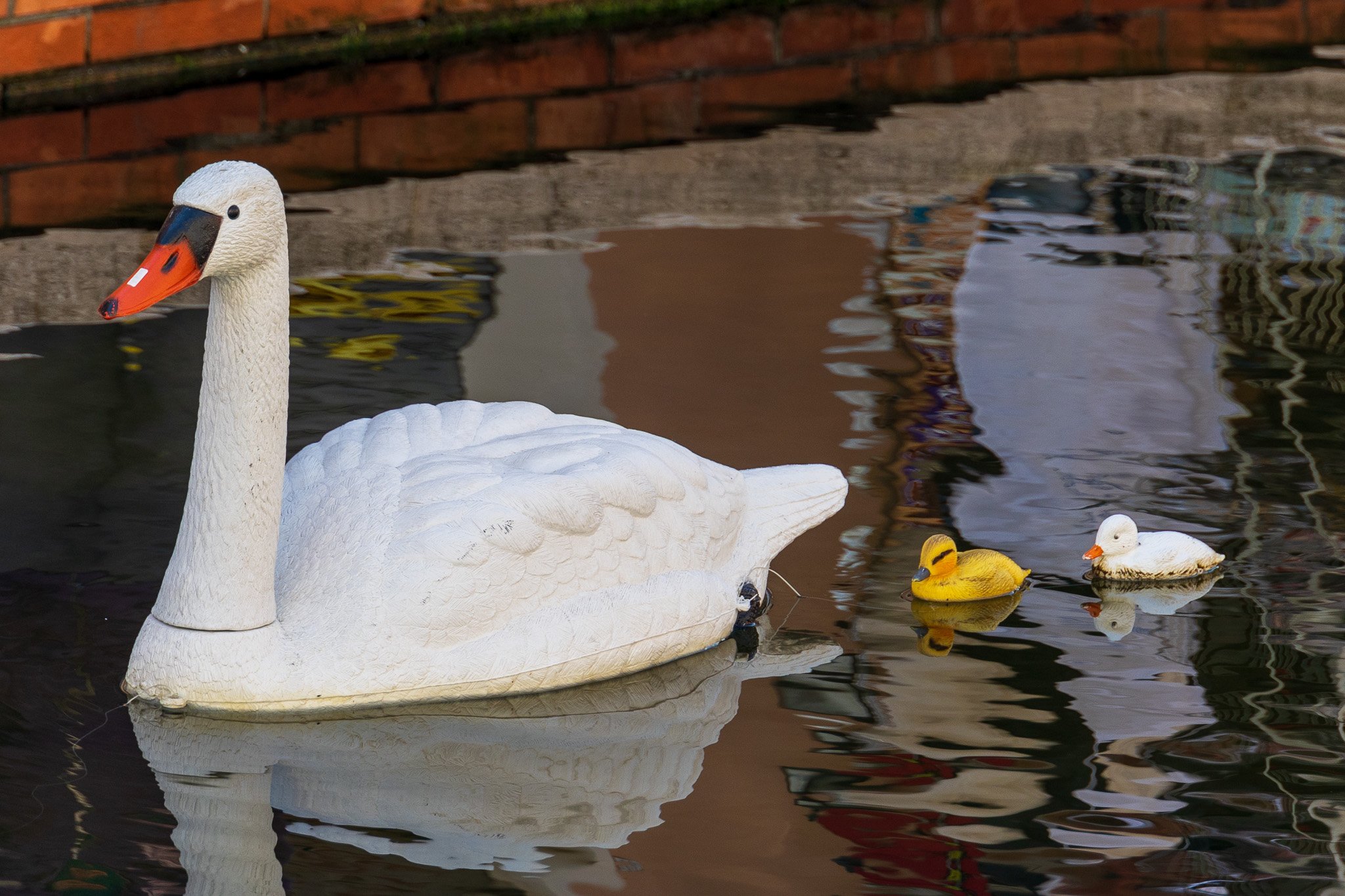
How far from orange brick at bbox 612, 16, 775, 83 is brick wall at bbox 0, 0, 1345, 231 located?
0.02 m

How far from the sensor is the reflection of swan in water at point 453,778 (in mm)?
4660

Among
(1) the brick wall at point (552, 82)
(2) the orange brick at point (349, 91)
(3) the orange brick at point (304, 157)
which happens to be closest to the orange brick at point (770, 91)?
(1) the brick wall at point (552, 82)

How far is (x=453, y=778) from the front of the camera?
16.5ft

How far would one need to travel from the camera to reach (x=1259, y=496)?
7211mm

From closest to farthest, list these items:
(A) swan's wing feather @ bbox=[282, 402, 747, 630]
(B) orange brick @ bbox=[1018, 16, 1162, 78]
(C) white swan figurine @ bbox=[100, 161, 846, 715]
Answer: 1. (C) white swan figurine @ bbox=[100, 161, 846, 715]
2. (A) swan's wing feather @ bbox=[282, 402, 747, 630]
3. (B) orange brick @ bbox=[1018, 16, 1162, 78]

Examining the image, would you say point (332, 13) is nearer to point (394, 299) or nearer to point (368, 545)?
point (394, 299)

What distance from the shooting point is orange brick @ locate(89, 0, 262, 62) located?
1312 centimetres

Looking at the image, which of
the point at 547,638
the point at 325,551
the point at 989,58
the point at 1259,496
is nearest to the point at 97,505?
the point at 325,551

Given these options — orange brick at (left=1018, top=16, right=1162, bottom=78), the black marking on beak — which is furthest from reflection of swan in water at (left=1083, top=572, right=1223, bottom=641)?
orange brick at (left=1018, top=16, right=1162, bottom=78)

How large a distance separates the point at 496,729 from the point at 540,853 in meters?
0.67

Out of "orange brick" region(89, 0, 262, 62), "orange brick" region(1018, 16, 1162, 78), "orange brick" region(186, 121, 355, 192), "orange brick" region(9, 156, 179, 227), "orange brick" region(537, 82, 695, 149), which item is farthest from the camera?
"orange brick" region(1018, 16, 1162, 78)

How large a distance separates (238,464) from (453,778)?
3.39 ft

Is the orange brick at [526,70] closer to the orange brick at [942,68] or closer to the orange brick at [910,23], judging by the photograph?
the orange brick at [942,68]

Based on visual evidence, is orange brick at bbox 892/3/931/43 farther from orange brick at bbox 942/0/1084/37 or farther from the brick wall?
orange brick at bbox 942/0/1084/37
